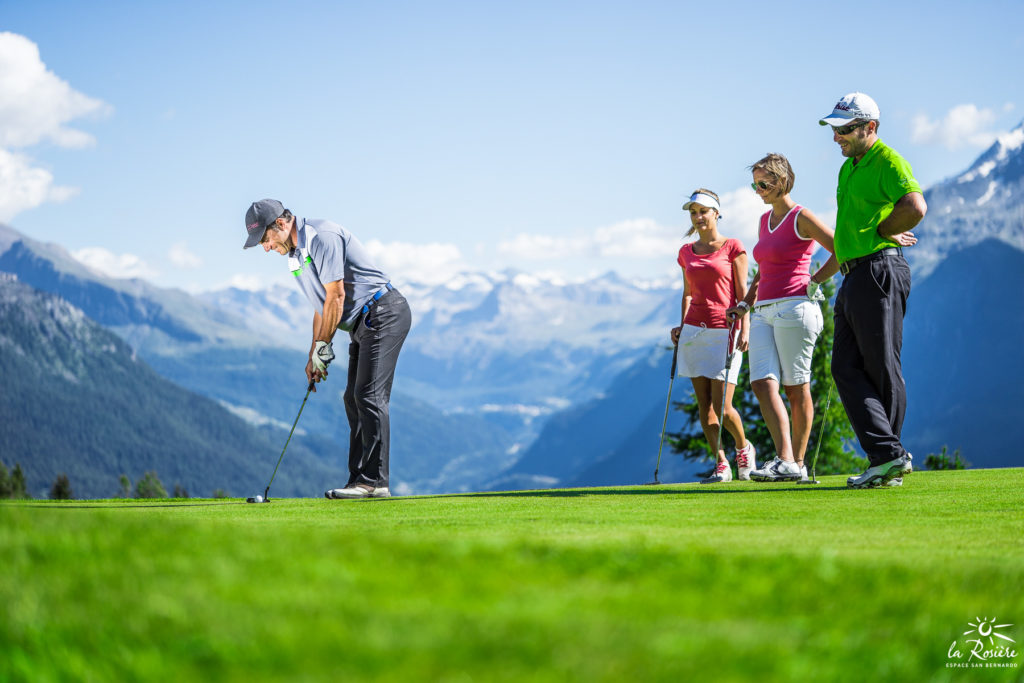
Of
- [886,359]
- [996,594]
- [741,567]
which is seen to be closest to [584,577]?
[741,567]

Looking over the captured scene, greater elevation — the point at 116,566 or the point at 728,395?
the point at 728,395

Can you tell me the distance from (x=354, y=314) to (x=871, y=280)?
15.8ft

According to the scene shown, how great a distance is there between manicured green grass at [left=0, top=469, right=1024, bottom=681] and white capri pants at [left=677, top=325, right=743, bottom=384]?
22.5 ft

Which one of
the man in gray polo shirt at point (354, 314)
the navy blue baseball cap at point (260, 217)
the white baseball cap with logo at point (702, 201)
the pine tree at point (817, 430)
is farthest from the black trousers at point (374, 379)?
the pine tree at point (817, 430)

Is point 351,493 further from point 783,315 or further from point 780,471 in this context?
point 783,315

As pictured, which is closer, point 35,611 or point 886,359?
point 35,611

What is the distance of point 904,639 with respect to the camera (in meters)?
3.33

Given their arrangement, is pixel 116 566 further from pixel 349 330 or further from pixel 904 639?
pixel 349 330

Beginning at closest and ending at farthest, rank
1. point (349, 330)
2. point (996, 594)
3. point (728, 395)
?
1. point (996, 594)
2. point (349, 330)
3. point (728, 395)

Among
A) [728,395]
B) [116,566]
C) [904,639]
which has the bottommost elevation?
[904,639]

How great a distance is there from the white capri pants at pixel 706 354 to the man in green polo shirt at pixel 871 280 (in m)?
2.72

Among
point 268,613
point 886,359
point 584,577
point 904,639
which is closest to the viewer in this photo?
point 268,613

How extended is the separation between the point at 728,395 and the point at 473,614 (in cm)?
937

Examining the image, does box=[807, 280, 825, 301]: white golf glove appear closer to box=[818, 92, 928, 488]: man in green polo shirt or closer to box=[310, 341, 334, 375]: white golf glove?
box=[818, 92, 928, 488]: man in green polo shirt
